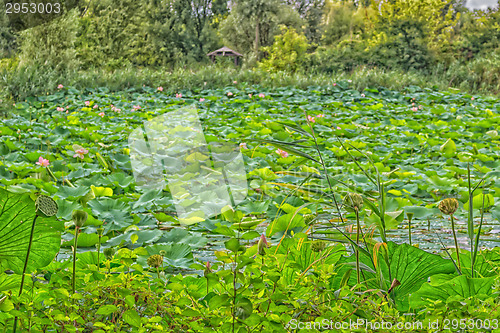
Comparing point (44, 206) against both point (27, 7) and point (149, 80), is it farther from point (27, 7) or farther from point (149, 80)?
point (149, 80)

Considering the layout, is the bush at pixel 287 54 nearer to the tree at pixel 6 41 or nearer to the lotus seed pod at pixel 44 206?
the tree at pixel 6 41

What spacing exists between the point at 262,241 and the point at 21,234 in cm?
48

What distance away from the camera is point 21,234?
777mm

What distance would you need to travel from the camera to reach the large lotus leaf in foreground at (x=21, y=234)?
76cm

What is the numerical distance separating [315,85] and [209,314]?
6737mm

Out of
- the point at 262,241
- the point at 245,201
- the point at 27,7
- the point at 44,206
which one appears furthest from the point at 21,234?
the point at 27,7

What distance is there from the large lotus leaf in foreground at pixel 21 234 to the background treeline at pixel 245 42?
5387mm

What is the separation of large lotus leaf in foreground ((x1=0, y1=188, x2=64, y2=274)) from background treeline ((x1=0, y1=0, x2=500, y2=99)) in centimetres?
539

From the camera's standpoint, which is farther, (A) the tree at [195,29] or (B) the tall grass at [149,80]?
(A) the tree at [195,29]

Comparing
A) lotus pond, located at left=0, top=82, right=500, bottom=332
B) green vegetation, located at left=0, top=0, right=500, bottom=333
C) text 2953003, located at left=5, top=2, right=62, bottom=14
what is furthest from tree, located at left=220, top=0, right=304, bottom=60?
lotus pond, located at left=0, top=82, right=500, bottom=332

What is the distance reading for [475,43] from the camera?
13531mm

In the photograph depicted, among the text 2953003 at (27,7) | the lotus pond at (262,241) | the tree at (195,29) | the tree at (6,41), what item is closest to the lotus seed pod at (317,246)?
the lotus pond at (262,241)

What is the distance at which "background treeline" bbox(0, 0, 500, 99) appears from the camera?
276 inches

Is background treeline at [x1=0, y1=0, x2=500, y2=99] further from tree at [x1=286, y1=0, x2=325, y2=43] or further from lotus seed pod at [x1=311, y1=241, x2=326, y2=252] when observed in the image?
lotus seed pod at [x1=311, y1=241, x2=326, y2=252]
